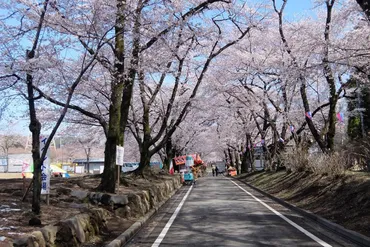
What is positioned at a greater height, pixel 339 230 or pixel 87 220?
pixel 87 220

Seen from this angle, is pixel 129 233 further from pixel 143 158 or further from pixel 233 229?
pixel 143 158

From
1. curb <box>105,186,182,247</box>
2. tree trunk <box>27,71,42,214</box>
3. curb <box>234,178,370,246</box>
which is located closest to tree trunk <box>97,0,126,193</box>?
curb <box>105,186,182,247</box>

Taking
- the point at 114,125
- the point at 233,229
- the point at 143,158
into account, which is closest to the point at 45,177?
the point at 114,125

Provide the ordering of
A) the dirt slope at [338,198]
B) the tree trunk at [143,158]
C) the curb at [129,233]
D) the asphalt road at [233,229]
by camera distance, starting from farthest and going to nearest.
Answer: the tree trunk at [143,158]
the dirt slope at [338,198]
the asphalt road at [233,229]
the curb at [129,233]

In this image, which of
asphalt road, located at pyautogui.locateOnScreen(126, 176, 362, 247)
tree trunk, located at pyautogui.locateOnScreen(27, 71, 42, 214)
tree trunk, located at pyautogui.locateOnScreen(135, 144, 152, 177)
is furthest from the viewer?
tree trunk, located at pyautogui.locateOnScreen(135, 144, 152, 177)

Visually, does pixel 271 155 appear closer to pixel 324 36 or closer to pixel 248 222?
pixel 324 36

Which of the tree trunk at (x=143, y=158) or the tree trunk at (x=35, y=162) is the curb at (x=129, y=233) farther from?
the tree trunk at (x=143, y=158)

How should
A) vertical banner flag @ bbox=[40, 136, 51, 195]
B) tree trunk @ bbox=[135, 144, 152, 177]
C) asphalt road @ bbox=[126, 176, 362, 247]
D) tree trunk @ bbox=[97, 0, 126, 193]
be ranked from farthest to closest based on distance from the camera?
tree trunk @ bbox=[135, 144, 152, 177] < tree trunk @ bbox=[97, 0, 126, 193] < vertical banner flag @ bbox=[40, 136, 51, 195] < asphalt road @ bbox=[126, 176, 362, 247]

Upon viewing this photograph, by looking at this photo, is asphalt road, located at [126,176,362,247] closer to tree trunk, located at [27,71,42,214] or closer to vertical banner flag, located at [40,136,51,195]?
tree trunk, located at [27,71,42,214]

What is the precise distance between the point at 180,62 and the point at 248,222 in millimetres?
10372

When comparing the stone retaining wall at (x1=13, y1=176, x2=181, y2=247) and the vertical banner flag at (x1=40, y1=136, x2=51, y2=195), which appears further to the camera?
the vertical banner flag at (x1=40, y1=136, x2=51, y2=195)

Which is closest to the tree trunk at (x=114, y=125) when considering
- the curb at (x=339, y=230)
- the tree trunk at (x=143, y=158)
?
the curb at (x=339, y=230)

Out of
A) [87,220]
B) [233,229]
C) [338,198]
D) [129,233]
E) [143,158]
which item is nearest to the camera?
[87,220]

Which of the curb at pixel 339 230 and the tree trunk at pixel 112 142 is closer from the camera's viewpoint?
the curb at pixel 339 230
